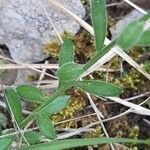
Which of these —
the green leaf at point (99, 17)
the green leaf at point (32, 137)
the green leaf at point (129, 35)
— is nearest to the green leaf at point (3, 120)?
the green leaf at point (32, 137)

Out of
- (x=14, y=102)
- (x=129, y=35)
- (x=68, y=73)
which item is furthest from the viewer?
(x=14, y=102)

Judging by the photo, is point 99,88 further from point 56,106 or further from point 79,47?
point 79,47

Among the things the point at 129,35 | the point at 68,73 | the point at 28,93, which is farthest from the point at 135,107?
the point at 129,35

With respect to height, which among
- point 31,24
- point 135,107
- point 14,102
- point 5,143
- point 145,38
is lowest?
point 135,107

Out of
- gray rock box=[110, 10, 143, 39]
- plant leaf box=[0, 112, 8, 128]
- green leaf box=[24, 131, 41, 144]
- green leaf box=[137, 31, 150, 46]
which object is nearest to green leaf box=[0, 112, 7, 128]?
plant leaf box=[0, 112, 8, 128]

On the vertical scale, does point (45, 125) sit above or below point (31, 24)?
below

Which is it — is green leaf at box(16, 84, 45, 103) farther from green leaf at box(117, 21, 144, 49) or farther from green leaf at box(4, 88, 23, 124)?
green leaf at box(117, 21, 144, 49)

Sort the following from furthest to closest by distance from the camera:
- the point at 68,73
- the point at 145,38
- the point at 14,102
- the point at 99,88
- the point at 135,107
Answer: the point at 135,107
the point at 14,102
the point at 99,88
the point at 68,73
the point at 145,38

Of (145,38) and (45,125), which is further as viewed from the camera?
(45,125)
